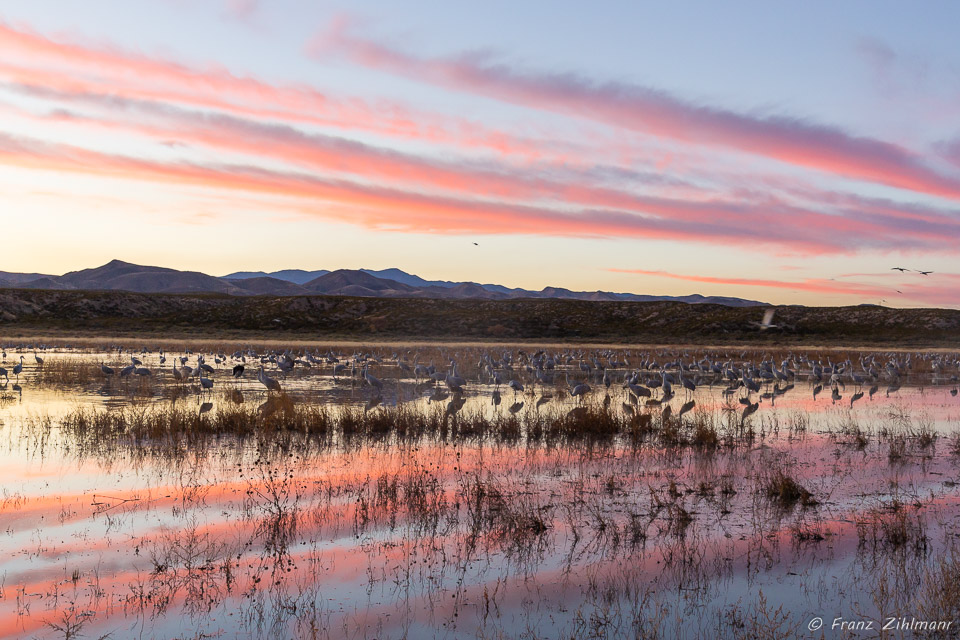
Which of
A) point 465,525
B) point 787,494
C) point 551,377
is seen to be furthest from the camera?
point 551,377

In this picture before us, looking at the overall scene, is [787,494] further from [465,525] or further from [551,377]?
[551,377]

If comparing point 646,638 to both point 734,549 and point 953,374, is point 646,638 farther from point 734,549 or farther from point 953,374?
point 953,374

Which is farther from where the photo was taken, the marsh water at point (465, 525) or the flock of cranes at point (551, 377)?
the flock of cranes at point (551, 377)

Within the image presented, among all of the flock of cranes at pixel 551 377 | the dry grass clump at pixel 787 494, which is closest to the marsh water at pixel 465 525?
the dry grass clump at pixel 787 494

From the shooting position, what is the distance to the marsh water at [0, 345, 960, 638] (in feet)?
22.4

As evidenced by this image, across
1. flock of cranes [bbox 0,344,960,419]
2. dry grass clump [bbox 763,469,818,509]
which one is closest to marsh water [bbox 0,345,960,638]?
dry grass clump [bbox 763,469,818,509]

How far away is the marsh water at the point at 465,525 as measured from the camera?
6836mm

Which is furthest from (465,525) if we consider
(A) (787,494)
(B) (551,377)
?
(B) (551,377)

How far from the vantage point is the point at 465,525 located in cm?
954

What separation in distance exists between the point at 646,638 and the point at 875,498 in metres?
6.40

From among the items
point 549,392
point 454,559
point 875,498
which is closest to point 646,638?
point 454,559

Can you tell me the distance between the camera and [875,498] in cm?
1116

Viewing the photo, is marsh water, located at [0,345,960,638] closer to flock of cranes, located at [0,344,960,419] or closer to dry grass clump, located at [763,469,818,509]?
dry grass clump, located at [763,469,818,509]

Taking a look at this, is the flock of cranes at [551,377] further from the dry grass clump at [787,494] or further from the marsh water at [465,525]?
the dry grass clump at [787,494]
